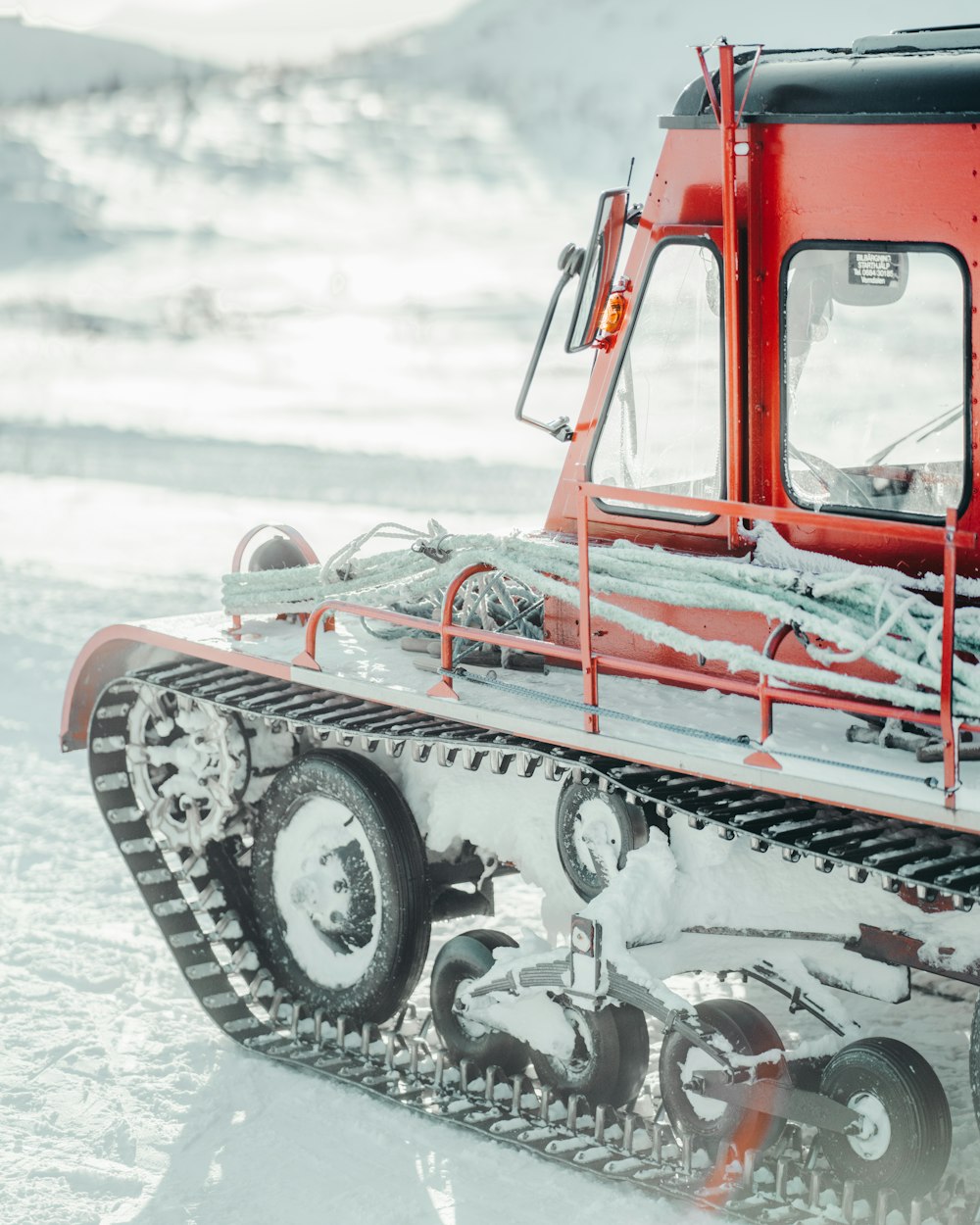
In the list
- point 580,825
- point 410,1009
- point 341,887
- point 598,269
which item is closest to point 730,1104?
Result: point 580,825

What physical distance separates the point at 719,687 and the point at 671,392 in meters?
1.24

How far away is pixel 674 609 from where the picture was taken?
5699 millimetres

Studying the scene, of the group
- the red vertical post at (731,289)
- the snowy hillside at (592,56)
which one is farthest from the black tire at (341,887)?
the snowy hillside at (592,56)

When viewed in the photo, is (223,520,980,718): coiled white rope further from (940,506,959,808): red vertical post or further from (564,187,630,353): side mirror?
(564,187,630,353): side mirror

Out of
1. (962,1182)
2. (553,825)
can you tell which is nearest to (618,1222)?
(962,1182)

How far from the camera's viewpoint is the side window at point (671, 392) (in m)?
5.62

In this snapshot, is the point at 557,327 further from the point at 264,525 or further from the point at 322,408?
the point at 264,525

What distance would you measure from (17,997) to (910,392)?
4.17m

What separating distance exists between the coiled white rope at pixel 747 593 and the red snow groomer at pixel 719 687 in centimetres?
1

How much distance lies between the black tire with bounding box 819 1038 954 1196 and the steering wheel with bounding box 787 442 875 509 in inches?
62.2

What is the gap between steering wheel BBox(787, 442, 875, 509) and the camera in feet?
17.6

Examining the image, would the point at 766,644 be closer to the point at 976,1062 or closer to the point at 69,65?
the point at 976,1062

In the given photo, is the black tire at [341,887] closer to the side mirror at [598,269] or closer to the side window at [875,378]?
the side mirror at [598,269]

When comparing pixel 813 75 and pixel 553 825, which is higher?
pixel 813 75
